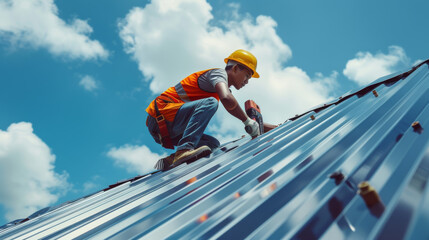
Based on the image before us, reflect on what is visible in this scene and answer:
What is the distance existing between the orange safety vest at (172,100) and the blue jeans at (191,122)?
78mm

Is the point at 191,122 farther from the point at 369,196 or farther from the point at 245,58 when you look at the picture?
the point at 369,196

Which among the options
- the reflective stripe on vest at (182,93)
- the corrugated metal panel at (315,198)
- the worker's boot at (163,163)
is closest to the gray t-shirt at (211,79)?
the reflective stripe on vest at (182,93)

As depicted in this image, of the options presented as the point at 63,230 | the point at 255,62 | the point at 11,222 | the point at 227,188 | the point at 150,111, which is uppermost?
the point at 255,62

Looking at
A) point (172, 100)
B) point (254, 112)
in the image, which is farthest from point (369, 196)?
point (254, 112)

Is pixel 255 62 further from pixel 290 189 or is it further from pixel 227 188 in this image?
pixel 290 189

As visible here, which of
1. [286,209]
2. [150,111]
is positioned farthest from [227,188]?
[150,111]

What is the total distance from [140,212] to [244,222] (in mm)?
1006

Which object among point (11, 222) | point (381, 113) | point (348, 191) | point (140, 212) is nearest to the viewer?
point (348, 191)

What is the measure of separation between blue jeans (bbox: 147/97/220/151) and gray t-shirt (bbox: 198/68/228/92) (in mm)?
270

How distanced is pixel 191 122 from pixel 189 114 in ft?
0.53

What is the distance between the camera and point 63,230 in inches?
86.9

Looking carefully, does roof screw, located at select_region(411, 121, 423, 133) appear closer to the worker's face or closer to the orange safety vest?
the orange safety vest

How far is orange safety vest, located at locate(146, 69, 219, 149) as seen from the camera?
12.3 ft

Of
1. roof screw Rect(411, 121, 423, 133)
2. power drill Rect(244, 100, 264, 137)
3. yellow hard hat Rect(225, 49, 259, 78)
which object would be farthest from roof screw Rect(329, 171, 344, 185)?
yellow hard hat Rect(225, 49, 259, 78)
